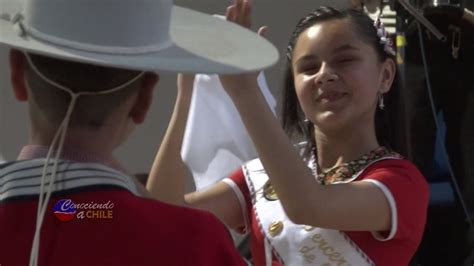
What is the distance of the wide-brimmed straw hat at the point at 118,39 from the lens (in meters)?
0.90

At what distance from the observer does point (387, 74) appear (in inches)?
59.1

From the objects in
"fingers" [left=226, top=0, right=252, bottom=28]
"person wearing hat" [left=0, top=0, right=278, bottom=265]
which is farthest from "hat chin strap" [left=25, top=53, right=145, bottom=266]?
"fingers" [left=226, top=0, right=252, bottom=28]

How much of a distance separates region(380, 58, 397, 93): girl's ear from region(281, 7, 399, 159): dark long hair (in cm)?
1

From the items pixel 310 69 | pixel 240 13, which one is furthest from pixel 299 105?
pixel 240 13

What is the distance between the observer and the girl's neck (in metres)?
1.44

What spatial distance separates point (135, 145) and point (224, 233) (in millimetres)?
1717

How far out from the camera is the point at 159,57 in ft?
3.08

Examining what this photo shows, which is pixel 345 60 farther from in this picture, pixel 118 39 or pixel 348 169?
pixel 118 39

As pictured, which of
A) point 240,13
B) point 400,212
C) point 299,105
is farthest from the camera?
point 299,105

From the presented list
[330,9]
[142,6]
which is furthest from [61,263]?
[330,9]

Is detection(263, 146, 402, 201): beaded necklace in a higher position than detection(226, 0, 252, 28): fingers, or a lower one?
lower

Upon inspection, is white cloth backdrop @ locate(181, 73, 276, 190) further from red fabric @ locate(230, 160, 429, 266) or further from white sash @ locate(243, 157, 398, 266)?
red fabric @ locate(230, 160, 429, 266)

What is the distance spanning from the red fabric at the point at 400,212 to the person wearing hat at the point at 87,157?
459 mm

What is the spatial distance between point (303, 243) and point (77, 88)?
0.60m
